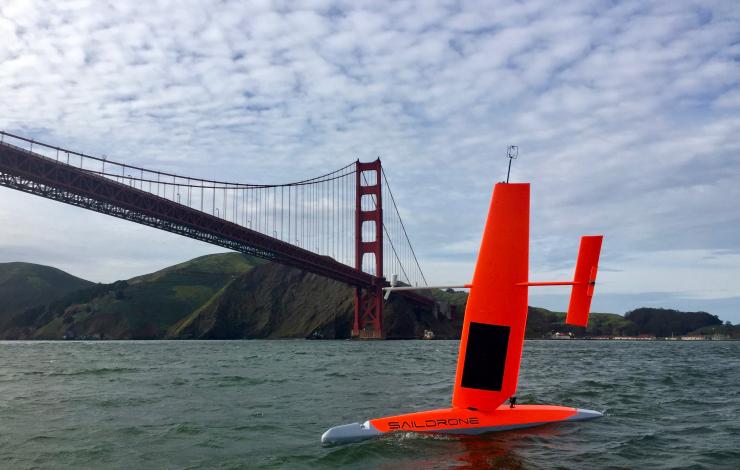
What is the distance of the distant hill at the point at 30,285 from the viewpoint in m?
166

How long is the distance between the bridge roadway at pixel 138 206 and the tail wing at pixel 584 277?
46314mm

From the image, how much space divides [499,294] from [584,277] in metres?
1.30

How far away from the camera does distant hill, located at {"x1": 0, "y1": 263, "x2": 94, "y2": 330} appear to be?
166000 millimetres

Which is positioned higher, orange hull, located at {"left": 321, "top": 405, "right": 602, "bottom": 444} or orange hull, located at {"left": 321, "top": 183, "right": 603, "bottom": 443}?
orange hull, located at {"left": 321, "top": 183, "right": 603, "bottom": 443}

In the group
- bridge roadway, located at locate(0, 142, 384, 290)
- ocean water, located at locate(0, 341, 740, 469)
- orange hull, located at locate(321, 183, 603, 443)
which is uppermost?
bridge roadway, located at locate(0, 142, 384, 290)

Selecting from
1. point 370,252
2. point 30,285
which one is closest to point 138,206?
point 370,252

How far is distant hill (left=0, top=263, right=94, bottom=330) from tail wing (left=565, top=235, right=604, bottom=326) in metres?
170

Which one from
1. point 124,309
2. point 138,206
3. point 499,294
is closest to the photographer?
point 499,294

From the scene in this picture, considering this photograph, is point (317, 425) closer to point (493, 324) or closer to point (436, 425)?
point (436, 425)

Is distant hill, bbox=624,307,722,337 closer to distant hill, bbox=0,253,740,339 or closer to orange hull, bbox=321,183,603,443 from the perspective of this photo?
distant hill, bbox=0,253,740,339

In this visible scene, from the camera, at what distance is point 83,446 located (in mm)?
9734

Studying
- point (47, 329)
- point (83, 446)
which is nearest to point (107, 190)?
point (83, 446)

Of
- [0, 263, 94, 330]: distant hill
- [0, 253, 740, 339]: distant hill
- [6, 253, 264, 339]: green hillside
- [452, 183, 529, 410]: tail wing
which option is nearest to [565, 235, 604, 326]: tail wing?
[452, 183, 529, 410]: tail wing

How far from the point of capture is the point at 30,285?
585 feet
